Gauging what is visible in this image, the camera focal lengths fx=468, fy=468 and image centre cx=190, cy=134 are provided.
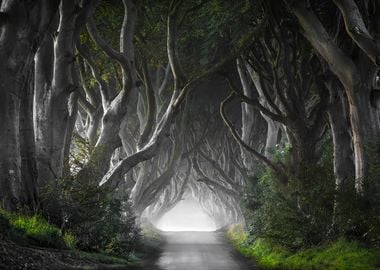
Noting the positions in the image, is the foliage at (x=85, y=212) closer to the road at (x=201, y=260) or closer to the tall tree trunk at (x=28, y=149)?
the tall tree trunk at (x=28, y=149)

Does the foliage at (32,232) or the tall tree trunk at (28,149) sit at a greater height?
the tall tree trunk at (28,149)

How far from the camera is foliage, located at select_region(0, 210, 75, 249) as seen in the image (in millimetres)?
8093

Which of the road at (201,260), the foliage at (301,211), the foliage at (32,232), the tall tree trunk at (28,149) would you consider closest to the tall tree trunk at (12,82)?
the tall tree trunk at (28,149)

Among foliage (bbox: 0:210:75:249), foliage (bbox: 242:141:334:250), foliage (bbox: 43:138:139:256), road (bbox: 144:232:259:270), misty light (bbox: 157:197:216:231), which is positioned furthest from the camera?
misty light (bbox: 157:197:216:231)

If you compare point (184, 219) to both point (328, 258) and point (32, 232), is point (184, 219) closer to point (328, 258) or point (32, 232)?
point (328, 258)

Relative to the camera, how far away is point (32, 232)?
8.92 meters

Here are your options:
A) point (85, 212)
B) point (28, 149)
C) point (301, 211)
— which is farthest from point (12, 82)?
point (301, 211)

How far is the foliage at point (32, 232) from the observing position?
8.09m

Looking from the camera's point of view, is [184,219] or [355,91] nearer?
[355,91]

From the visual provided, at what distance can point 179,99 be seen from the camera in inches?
627

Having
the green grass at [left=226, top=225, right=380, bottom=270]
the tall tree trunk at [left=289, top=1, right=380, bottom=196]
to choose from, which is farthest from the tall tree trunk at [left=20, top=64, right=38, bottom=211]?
the tall tree trunk at [left=289, top=1, right=380, bottom=196]

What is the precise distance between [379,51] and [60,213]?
799 centimetres

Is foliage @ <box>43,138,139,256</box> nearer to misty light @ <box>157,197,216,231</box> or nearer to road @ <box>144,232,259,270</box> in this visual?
road @ <box>144,232,259,270</box>

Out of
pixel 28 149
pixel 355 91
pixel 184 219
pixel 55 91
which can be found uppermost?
pixel 55 91
